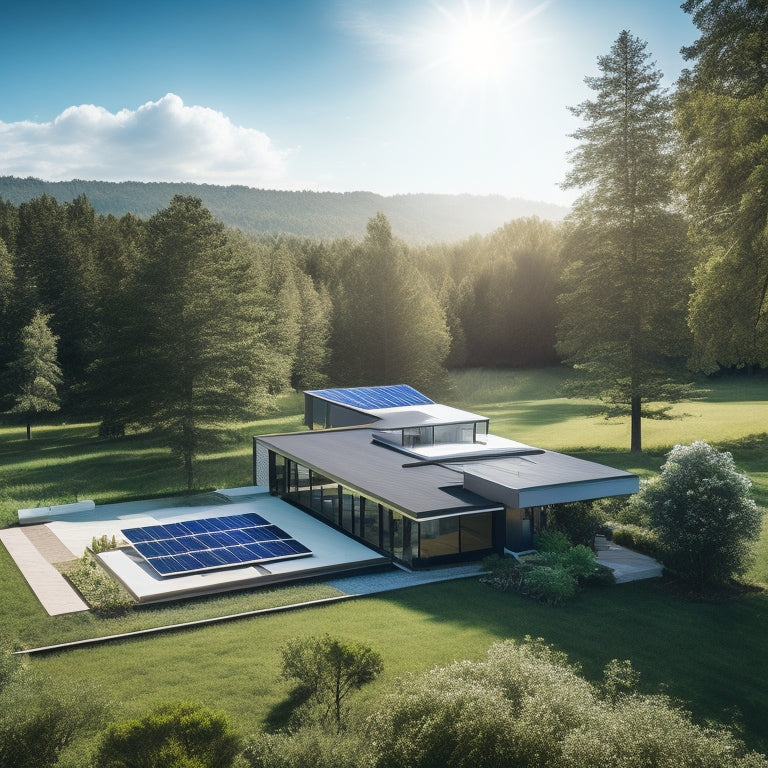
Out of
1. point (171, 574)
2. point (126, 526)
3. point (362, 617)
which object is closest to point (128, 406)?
point (126, 526)

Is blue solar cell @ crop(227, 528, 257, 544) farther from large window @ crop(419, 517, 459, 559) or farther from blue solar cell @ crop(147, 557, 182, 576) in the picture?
large window @ crop(419, 517, 459, 559)

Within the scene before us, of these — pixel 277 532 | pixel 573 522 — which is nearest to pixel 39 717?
pixel 277 532

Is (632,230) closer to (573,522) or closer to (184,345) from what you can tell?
(573,522)

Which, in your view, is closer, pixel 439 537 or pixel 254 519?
pixel 439 537

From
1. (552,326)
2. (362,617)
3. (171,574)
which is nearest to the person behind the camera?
(362,617)

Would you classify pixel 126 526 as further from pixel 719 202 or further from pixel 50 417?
pixel 50 417
